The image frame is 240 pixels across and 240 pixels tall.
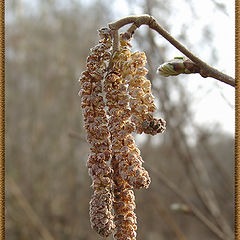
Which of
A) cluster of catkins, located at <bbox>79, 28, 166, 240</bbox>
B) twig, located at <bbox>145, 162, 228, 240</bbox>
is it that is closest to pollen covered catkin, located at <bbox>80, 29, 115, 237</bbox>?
cluster of catkins, located at <bbox>79, 28, 166, 240</bbox>

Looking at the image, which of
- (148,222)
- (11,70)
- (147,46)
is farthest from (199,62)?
(11,70)

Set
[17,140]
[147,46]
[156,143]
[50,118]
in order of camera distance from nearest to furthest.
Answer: [147,46] → [156,143] → [17,140] → [50,118]

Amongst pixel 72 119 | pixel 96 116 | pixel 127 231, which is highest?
pixel 72 119

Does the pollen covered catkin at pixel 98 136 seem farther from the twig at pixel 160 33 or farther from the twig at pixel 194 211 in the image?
the twig at pixel 194 211

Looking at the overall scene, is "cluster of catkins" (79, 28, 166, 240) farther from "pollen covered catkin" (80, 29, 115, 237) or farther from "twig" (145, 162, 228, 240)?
"twig" (145, 162, 228, 240)

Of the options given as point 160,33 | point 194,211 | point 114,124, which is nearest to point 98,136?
point 114,124

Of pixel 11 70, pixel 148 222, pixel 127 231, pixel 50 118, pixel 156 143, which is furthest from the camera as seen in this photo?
pixel 11 70

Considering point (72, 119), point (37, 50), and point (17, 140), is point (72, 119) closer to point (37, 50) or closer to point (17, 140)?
point (17, 140)
